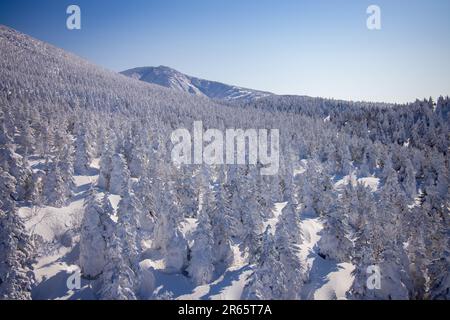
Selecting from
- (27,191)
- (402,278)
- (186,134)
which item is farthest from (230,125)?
(402,278)

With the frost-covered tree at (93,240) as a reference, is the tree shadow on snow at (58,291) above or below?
below

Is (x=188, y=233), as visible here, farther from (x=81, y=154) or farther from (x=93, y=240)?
(x=81, y=154)

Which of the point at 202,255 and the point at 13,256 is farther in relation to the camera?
the point at 202,255

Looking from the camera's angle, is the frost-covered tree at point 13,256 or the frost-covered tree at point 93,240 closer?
the frost-covered tree at point 13,256

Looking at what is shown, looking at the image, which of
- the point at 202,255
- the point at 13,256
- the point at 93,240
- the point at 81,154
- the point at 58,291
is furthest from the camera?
the point at 81,154

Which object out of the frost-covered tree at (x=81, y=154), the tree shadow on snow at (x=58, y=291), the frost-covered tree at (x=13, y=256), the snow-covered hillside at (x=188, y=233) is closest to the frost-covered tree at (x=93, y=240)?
the snow-covered hillside at (x=188, y=233)

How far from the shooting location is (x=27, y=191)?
50.4 meters

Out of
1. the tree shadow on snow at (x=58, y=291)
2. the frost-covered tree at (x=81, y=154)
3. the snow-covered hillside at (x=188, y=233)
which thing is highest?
the frost-covered tree at (x=81, y=154)

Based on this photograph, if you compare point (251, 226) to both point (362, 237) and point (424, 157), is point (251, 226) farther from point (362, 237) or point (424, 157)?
point (424, 157)

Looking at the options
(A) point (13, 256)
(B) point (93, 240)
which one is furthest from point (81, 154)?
(A) point (13, 256)

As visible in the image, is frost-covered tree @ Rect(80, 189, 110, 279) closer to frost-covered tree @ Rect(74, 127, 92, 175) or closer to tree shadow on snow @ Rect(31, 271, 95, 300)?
tree shadow on snow @ Rect(31, 271, 95, 300)

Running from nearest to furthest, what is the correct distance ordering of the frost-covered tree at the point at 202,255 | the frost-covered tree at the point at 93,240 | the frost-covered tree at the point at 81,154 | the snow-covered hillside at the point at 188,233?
the snow-covered hillside at the point at 188,233, the frost-covered tree at the point at 93,240, the frost-covered tree at the point at 202,255, the frost-covered tree at the point at 81,154

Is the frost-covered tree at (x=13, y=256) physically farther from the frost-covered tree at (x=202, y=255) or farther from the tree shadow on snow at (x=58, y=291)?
the frost-covered tree at (x=202, y=255)
